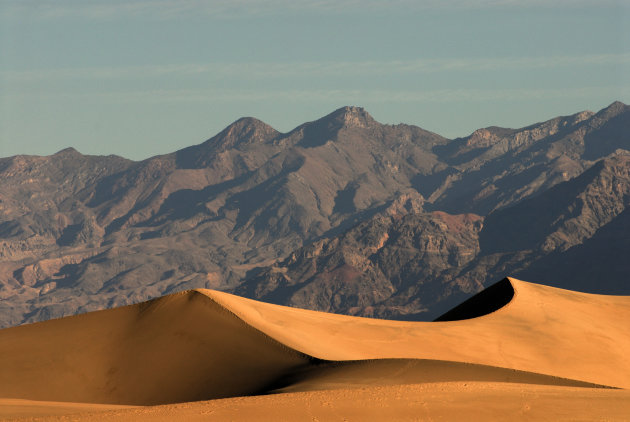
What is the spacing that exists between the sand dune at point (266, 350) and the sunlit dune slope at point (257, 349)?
62 mm

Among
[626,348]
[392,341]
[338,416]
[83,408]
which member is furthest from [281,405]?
[626,348]

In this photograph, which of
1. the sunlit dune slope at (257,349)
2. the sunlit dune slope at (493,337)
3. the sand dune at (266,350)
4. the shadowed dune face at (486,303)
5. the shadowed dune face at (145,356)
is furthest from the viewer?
the shadowed dune face at (486,303)

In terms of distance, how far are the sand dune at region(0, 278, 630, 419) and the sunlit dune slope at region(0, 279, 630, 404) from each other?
0.06m

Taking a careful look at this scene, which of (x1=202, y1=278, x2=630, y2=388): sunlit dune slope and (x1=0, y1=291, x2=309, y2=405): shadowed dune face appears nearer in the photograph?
(x1=0, y1=291, x2=309, y2=405): shadowed dune face

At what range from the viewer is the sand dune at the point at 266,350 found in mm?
A: 41000

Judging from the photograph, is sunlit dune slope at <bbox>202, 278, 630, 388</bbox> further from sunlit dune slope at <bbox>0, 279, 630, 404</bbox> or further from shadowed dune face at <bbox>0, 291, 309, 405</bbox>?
shadowed dune face at <bbox>0, 291, 309, 405</bbox>

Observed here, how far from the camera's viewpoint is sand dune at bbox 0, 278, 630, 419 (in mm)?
41000

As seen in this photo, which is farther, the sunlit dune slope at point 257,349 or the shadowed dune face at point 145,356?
the shadowed dune face at point 145,356

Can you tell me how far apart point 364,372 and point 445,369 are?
9.35 ft

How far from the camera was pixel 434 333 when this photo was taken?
53219 millimetres

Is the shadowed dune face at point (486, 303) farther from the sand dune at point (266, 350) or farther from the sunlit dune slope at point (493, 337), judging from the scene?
the sand dune at point (266, 350)

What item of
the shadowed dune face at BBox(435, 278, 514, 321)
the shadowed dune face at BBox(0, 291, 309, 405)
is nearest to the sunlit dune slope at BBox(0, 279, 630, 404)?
the shadowed dune face at BBox(0, 291, 309, 405)

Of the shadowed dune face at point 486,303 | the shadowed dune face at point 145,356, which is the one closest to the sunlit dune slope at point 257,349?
the shadowed dune face at point 145,356

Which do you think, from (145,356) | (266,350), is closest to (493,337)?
(266,350)
